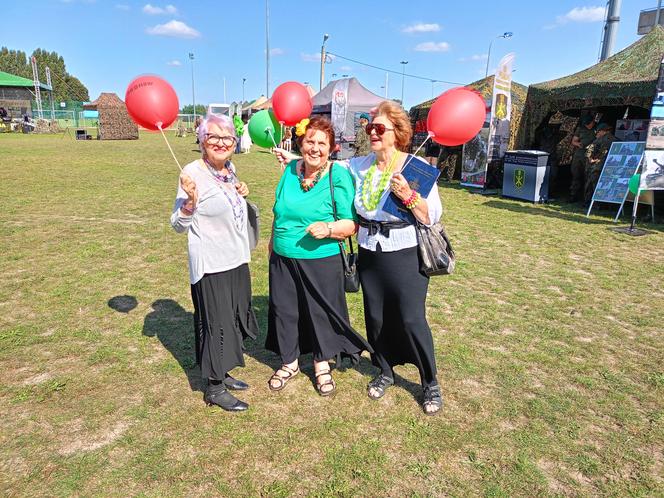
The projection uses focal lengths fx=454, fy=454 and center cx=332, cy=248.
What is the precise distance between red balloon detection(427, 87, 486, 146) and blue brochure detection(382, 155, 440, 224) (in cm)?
32

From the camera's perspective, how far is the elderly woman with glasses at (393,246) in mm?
2578

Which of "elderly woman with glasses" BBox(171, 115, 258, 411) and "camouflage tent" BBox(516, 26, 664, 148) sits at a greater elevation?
"camouflage tent" BBox(516, 26, 664, 148)

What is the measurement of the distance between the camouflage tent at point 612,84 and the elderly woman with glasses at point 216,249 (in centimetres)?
937

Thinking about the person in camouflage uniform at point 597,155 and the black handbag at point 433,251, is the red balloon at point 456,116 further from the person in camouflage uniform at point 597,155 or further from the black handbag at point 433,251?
the person in camouflage uniform at point 597,155

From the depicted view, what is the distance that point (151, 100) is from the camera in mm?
2742

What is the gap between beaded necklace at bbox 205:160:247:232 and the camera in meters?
2.65

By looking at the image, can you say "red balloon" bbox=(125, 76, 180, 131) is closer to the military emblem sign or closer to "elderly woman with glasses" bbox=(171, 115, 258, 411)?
"elderly woman with glasses" bbox=(171, 115, 258, 411)

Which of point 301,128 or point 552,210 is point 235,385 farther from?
Answer: point 552,210

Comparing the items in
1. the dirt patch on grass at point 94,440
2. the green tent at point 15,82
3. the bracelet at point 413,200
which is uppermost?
A: the green tent at point 15,82

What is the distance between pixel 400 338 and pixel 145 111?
Answer: 83.5 inches

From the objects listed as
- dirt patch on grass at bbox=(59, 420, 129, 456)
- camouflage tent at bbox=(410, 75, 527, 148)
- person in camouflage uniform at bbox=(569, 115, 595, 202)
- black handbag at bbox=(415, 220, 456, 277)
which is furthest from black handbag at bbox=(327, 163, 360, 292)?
camouflage tent at bbox=(410, 75, 527, 148)

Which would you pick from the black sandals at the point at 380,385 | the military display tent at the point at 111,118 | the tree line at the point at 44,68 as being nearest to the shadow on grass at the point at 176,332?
the black sandals at the point at 380,385

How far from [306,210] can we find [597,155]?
9468mm

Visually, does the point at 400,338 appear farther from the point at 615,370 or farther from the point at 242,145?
the point at 242,145
